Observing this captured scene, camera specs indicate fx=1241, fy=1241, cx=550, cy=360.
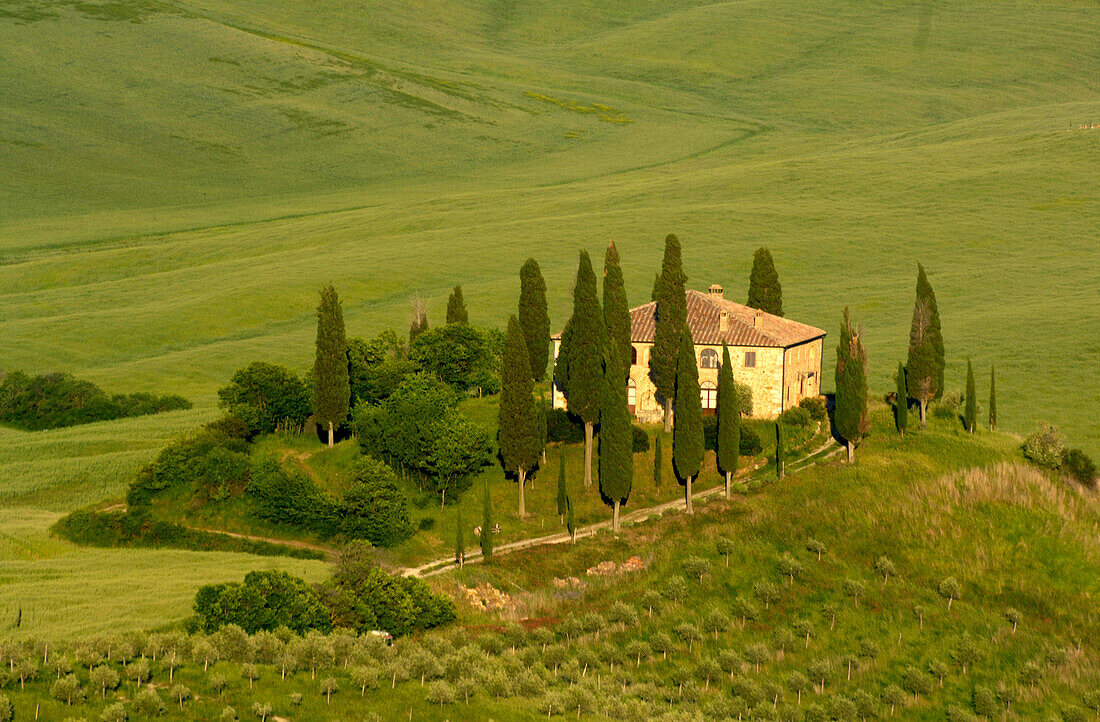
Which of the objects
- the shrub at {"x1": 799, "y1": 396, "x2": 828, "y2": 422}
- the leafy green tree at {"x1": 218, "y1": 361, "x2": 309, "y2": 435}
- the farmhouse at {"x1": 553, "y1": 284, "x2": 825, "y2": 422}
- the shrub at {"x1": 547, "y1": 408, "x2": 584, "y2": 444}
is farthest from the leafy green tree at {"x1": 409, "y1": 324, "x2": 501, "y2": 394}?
the shrub at {"x1": 799, "y1": 396, "x2": 828, "y2": 422}

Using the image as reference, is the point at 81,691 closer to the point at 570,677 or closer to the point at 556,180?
the point at 570,677

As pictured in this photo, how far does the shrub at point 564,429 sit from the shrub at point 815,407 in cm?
1396

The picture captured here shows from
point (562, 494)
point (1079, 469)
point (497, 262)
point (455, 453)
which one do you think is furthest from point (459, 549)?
point (497, 262)

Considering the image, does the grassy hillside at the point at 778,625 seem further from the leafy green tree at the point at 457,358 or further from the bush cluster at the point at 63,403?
the bush cluster at the point at 63,403

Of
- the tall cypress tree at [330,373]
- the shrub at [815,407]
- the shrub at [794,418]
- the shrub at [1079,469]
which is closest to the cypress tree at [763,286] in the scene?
the shrub at [815,407]

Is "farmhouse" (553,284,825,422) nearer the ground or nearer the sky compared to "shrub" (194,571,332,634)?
nearer the sky

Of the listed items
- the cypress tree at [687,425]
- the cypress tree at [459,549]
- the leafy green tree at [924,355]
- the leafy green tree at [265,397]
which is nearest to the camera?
the cypress tree at [459,549]

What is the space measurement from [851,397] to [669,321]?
11.4m

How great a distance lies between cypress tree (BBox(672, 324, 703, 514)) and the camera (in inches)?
2317

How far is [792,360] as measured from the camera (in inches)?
2808

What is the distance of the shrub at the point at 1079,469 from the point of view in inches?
2415

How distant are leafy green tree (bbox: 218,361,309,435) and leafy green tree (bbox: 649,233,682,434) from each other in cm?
2015

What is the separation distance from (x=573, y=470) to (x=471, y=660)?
25.3 metres

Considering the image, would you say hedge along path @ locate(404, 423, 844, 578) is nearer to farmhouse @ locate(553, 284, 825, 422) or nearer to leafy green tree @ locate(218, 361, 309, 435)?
farmhouse @ locate(553, 284, 825, 422)
